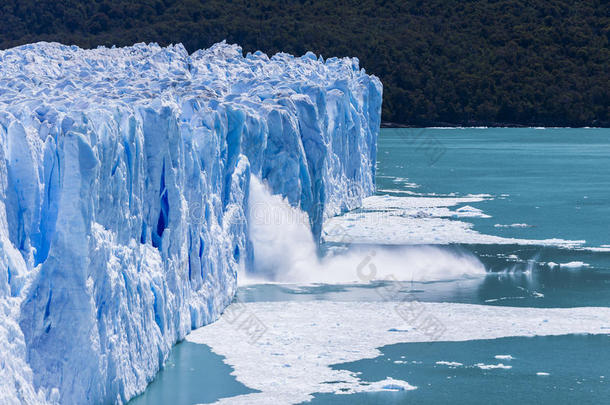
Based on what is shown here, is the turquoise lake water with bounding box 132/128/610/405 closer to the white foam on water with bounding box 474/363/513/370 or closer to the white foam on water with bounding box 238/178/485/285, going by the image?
the white foam on water with bounding box 474/363/513/370

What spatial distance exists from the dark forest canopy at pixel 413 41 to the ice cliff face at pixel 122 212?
53.4 metres

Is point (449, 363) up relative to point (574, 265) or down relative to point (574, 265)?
down

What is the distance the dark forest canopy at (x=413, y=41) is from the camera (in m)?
74.8

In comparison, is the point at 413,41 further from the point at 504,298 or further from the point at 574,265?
the point at 504,298

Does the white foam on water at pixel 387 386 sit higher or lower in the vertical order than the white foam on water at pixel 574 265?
lower

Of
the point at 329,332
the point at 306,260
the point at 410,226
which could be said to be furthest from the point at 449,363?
the point at 410,226

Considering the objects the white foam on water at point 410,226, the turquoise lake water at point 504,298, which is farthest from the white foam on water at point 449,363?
the white foam on water at point 410,226

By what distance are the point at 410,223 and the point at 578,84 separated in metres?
55.5

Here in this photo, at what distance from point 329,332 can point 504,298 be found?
158 inches

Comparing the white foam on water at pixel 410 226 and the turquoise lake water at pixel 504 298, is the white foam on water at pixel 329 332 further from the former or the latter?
the white foam on water at pixel 410 226

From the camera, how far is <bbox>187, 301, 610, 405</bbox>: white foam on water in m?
12.8

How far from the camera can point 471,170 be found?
43.3 metres

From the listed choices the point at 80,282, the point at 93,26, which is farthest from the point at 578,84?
the point at 80,282

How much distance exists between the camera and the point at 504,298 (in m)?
17.8
